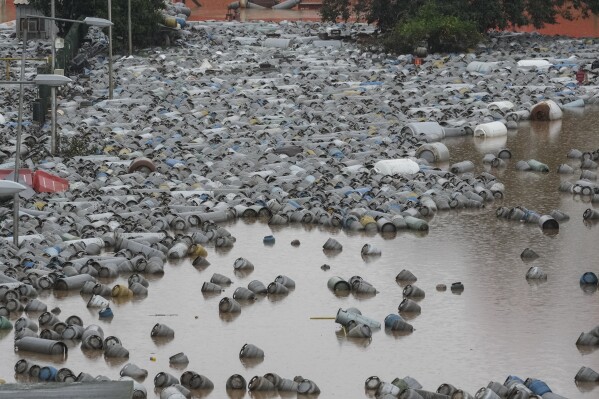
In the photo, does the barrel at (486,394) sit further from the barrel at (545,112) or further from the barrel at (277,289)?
the barrel at (545,112)

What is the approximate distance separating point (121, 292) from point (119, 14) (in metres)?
21.6

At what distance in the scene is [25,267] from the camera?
1167 centimetres

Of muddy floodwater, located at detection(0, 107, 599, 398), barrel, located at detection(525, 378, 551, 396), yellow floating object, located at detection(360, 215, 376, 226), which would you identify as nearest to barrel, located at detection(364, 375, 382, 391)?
muddy floodwater, located at detection(0, 107, 599, 398)

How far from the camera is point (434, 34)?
29781mm

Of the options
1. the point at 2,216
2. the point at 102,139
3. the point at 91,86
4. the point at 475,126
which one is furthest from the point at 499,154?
the point at 91,86

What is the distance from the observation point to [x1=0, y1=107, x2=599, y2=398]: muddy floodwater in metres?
9.20

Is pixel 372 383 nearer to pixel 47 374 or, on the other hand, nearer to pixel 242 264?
pixel 47 374

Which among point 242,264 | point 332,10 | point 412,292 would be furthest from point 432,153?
point 332,10

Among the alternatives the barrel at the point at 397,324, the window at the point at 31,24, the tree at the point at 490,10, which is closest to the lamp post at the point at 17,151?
the barrel at the point at 397,324

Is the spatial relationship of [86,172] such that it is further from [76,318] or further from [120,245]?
[76,318]

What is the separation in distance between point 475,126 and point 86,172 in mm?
6208

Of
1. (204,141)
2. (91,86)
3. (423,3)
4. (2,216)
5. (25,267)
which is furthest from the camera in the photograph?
(423,3)

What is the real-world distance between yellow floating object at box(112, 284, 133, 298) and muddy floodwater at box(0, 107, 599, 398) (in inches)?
5.1

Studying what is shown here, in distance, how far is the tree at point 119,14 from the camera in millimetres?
31578
